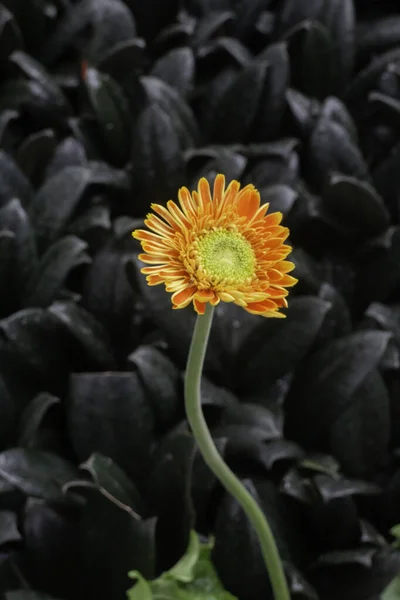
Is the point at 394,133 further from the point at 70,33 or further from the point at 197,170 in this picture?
the point at 70,33

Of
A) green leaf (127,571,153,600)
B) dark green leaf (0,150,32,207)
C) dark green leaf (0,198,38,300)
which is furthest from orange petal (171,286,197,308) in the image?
dark green leaf (0,150,32,207)

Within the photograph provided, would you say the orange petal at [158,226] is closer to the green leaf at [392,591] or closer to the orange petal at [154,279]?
the orange petal at [154,279]

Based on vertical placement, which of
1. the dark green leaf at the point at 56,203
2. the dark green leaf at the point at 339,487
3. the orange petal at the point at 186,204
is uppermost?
the orange petal at the point at 186,204

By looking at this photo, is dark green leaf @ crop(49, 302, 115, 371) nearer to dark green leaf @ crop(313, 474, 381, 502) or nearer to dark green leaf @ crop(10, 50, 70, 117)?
dark green leaf @ crop(313, 474, 381, 502)

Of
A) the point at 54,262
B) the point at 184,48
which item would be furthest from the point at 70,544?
the point at 184,48

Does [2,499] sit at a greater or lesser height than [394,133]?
lesser

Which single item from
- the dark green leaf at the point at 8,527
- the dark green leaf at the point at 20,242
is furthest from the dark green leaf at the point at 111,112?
the dark green leaf at the point at 8,527
